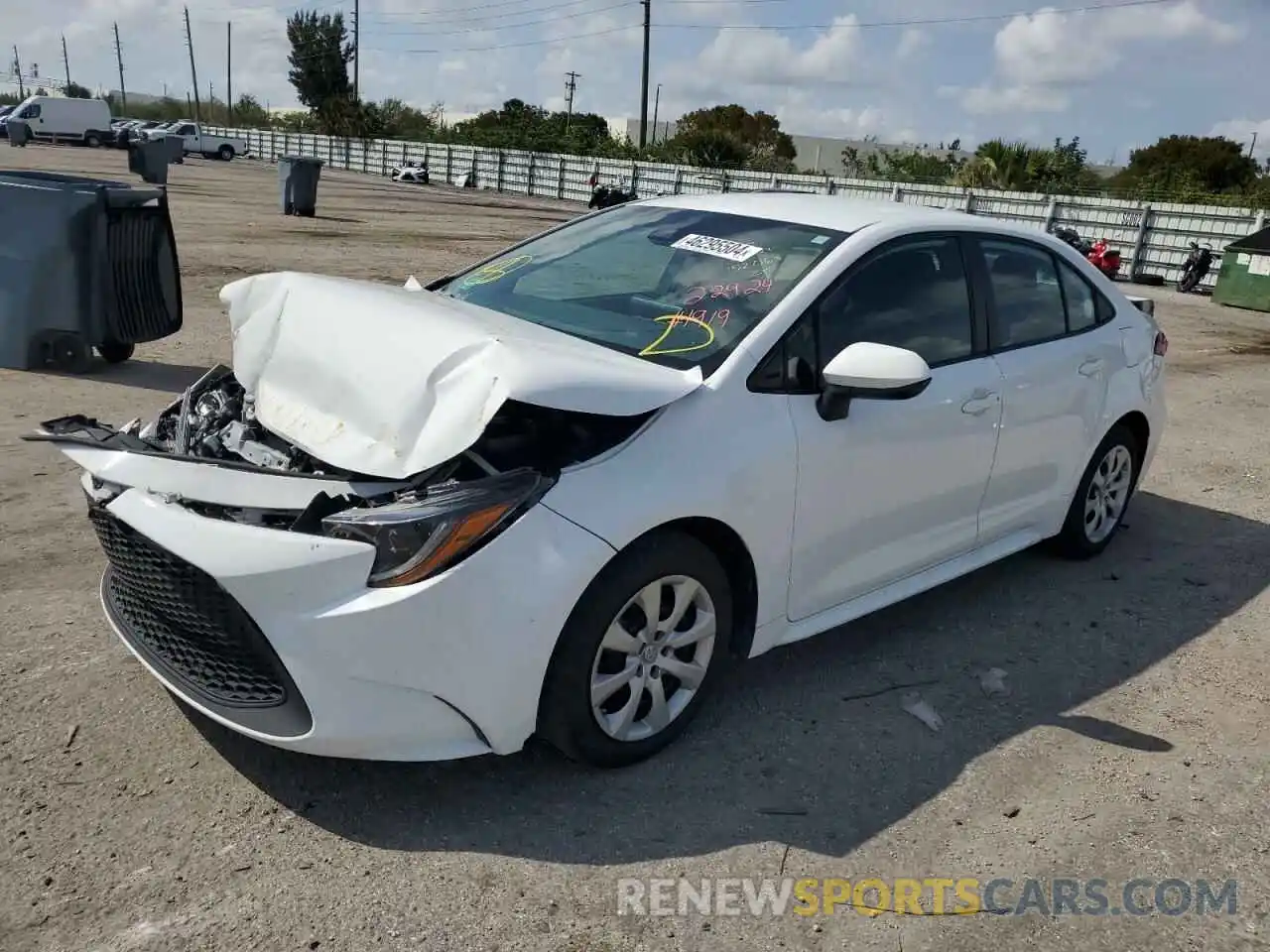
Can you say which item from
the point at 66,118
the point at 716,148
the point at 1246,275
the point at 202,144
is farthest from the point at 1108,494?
the point at 66,118

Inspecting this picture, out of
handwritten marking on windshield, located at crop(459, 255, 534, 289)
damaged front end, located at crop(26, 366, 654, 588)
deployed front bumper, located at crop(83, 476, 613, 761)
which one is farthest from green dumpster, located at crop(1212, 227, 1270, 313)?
deployed front bumper, located at crop(83, 476, 613, 761)

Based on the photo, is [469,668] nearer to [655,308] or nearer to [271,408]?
[271,408]

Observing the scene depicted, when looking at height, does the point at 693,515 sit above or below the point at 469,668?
above

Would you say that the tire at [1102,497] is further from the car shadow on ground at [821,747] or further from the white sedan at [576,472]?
the white sedan at [576,472]

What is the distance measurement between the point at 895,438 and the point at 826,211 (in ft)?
3.22

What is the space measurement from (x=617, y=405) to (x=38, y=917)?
6.09 ft

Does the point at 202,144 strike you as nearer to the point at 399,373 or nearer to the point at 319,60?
the point at 319,60

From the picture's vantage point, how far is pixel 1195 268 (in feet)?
68.9

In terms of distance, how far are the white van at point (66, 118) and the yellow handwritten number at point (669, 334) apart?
210 ft

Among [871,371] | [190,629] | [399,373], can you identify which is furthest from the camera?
[871,371]

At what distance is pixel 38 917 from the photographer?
2.51 meters

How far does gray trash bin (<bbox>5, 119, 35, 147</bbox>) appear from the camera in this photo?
52.5 metres

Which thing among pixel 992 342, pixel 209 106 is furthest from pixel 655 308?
pixel 209 106

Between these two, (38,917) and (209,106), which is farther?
(209,106)
